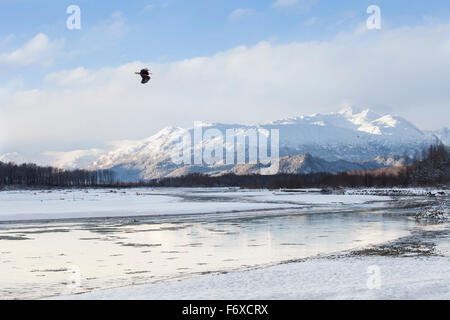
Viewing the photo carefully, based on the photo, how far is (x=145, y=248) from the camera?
2802 cm

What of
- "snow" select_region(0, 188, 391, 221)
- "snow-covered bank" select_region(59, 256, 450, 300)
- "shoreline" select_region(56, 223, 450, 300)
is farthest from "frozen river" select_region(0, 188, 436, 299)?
"snow" select_region(0, 188, 391, 221)

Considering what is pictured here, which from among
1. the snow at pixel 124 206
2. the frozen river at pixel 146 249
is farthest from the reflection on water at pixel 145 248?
the snow at pixel 124 206

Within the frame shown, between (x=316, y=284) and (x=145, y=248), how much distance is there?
1417 centimetres

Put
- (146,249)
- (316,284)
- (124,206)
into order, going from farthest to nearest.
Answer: (124,206), (146,249), (316,284)

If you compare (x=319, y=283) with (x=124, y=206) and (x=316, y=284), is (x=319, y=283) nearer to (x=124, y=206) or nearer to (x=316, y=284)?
(x=316, y=284)

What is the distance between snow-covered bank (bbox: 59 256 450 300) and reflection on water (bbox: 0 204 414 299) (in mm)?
2432

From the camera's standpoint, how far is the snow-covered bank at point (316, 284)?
14.6 m

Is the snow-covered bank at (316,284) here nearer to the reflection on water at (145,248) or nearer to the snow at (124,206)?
the reflection on water at (145,248)

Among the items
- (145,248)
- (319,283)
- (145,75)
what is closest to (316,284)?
(319,283)

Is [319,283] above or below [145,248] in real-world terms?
above

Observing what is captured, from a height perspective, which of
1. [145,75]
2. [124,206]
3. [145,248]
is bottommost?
[124,206]

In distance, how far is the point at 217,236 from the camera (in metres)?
34.1

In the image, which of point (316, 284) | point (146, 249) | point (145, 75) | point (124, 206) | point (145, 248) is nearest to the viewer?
point (316, 284)

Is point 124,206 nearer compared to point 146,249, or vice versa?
point 146,249
